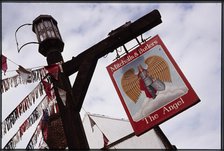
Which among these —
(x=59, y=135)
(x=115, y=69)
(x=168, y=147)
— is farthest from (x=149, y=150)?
(x=115, y=69)

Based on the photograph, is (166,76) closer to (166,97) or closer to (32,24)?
(166,97)

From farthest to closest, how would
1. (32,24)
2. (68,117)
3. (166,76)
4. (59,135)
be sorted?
(59,135) < (32,24) < (166,76) < (68,117)

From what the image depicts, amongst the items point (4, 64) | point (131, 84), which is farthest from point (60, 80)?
point (131, 84)

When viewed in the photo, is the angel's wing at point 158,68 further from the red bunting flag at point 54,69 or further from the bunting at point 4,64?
the bunting at point 4,64

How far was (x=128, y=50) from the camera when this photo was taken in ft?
18.7

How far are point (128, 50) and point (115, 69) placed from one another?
18.8 inches

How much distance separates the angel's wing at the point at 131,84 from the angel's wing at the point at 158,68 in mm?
328

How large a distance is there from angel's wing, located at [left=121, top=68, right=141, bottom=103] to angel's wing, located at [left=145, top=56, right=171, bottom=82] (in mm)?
328

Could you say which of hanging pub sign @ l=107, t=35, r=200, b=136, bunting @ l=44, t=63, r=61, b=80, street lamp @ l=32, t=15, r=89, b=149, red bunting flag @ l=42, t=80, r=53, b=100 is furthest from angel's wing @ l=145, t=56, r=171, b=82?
red bunting flag @ l=42, t=80, r=53, b=100

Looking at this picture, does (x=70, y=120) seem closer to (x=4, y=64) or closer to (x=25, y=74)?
(x=25, y=74)

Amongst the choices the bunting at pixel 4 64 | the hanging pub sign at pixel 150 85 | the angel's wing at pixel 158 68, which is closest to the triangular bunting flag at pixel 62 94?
the hanging pub sign at pixel 150 85

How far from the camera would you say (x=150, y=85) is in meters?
5.21

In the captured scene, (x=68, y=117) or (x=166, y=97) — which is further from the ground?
(x=68, y=117)

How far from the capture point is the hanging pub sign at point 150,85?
485cm
